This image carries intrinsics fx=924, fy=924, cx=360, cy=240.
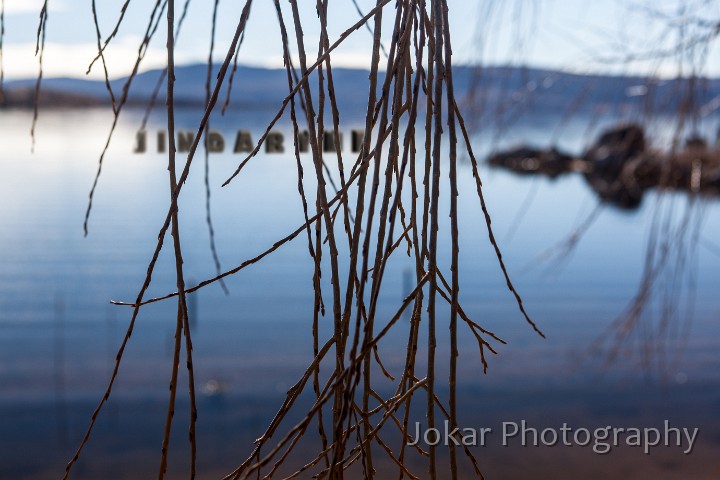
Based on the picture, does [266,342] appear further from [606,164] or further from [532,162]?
[532,162]

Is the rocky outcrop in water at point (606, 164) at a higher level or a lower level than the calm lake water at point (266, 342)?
higher

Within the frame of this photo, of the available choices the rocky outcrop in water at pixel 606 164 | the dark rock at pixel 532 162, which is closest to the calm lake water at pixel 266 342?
the rocky outcrop in water at pixel 606 164

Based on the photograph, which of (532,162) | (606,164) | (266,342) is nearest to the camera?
(266,342)

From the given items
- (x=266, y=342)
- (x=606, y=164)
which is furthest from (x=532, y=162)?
(x=266, y=342)

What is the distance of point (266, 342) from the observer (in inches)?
153

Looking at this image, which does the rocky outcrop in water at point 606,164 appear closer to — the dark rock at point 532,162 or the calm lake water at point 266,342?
the dark rock at point 532,162

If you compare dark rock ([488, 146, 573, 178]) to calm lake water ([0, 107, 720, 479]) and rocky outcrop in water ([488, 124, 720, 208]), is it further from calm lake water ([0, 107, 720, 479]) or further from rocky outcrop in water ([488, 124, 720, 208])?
calm lake water ([0, 107, 720, 479])

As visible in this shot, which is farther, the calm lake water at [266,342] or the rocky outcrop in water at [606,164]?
the rocky outcrop in water at [606,164]

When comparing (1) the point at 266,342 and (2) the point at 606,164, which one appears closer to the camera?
(1) the point at 266,342

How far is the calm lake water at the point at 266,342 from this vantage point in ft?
9.36

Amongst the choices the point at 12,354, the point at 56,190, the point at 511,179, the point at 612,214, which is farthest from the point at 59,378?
the point at 511,179

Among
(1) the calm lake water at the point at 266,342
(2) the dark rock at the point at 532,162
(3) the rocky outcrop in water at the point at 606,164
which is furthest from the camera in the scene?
(2) the dark rock at the point at 532,162

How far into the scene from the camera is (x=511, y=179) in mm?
9859

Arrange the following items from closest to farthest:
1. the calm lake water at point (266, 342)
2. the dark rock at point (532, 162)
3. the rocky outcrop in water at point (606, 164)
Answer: the calm lake water at point (266, 342) < the rocky outcrop in water at point (606, 164) < the dark rock at point (532, 162)
